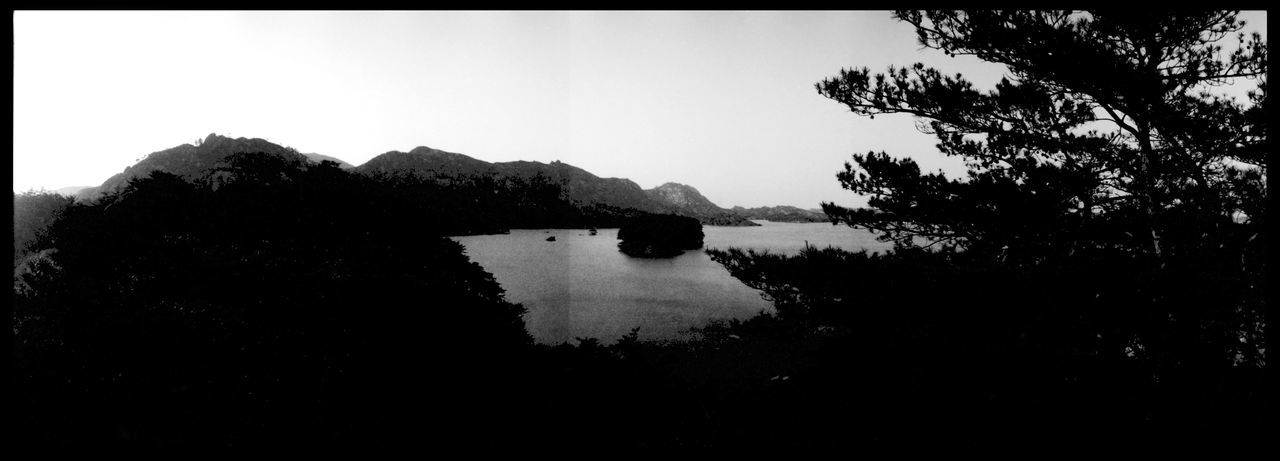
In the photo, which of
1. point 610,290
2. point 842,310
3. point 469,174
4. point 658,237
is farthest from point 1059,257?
point 469,174

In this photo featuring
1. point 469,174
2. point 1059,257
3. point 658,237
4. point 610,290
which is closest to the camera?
point 1059,257

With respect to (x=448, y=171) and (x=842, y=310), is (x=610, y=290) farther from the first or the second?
(x=448, y=171)

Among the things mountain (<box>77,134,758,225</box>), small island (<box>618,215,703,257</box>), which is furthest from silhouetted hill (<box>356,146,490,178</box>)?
small island (<box>618,215,703,257</box>)

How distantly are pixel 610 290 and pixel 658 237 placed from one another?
13.2m

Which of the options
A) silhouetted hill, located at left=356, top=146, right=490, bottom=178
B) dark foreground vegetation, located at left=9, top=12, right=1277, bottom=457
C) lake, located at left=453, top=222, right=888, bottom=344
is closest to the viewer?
dark foreground vegetation, located at left=9, top=12, right=1277, bottom=457

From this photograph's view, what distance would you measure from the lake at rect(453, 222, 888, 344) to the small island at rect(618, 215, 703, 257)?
104 centimetres

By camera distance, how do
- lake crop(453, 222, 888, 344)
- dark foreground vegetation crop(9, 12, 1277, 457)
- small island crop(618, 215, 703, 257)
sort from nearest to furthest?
dark foreground vegetation crop(9, 12, 1277, 457)
lake crop(453, 222, 888, 344)
small island crop(618, 215, 703, 257)

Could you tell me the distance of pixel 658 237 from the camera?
34.7 m

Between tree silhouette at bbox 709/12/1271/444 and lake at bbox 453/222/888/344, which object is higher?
tree silhouette at bbox 709/12/1271/444

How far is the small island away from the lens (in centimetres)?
3453

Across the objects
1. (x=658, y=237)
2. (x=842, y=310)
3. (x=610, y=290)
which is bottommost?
(x=610, y=290)

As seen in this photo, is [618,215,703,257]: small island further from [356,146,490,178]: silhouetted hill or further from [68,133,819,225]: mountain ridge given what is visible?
[356,146,490,178]: silhouetted hill

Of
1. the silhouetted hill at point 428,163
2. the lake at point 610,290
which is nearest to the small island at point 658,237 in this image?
the lake at point 610,290

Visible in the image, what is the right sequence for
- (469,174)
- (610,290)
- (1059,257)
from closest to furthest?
(1059,257)
(610,290)
(469,174)
